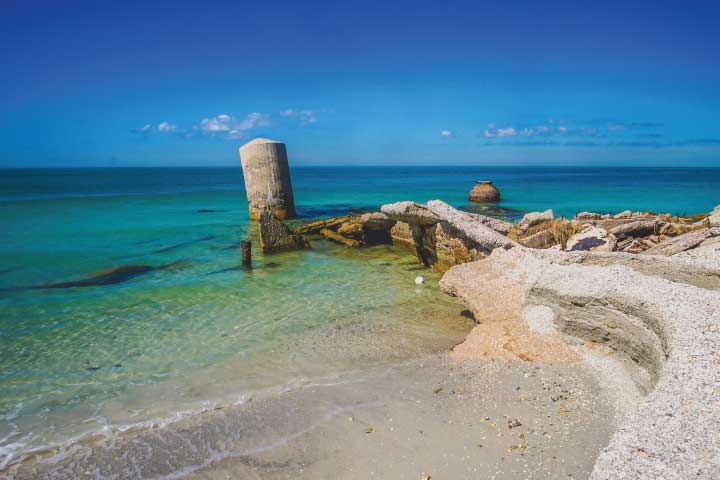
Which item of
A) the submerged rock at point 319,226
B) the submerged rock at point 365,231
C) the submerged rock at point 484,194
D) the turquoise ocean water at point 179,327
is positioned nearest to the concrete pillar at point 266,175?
the submerged rock at point 319,226

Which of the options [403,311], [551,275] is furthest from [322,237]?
[551,275]

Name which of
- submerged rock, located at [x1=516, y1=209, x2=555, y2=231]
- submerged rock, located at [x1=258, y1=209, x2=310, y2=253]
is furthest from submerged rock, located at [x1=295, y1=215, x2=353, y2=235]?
submerged rock, located at [x1=516, y1=209, x2=555, y2=231]

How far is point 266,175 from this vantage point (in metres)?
15.6

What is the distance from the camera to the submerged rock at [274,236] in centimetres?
1112

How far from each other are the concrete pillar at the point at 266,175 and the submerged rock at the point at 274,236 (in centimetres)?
464

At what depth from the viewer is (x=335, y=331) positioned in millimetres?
5891

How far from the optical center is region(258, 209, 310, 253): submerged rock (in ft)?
36.5

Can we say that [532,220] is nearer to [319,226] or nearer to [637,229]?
[637,229]

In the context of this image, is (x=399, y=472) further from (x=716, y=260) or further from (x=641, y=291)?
(x=716, y=260)

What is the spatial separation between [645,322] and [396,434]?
91.0 inches

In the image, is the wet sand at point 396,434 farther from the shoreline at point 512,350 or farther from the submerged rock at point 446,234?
the submerged rock at point 446,234

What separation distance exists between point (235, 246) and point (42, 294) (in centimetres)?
511

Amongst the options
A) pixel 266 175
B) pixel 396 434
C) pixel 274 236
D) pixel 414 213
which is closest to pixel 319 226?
pixel 274 236

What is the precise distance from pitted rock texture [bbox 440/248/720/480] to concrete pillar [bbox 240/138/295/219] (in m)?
11.1
